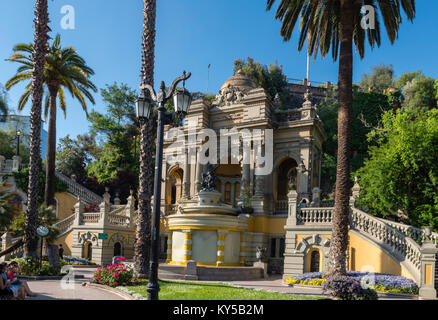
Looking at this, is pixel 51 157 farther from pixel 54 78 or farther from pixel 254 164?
pixel 254 164

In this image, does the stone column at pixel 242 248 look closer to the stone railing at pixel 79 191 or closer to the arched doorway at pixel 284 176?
the arched doorway at pixel 284 176

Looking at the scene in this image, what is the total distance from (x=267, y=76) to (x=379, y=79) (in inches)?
961

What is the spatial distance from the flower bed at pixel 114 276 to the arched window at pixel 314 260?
35.3ft

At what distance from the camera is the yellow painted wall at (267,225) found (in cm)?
2762

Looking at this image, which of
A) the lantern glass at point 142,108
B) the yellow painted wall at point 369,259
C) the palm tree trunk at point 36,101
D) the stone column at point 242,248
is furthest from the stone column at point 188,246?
the lantern glass at point 142,108

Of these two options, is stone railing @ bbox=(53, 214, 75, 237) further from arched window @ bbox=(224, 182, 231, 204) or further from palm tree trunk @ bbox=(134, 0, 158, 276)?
palm tree trunk @ bbox=(134, 0, 158, 276)

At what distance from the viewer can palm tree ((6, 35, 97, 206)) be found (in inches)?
1219

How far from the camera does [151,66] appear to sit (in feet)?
62.3

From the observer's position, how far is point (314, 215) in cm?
2298

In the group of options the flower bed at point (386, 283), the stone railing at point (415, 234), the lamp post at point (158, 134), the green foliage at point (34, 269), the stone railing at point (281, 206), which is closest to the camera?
the lamp post at point (158, 134)

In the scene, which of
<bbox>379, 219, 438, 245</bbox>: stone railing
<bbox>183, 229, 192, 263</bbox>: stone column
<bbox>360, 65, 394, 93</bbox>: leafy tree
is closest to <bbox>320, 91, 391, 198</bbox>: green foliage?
<bbox>360, 65, 394, 93</bbox>: leafy tree

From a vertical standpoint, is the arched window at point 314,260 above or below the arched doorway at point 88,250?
above

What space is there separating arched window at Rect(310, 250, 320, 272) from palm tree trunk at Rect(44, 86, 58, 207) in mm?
19223
